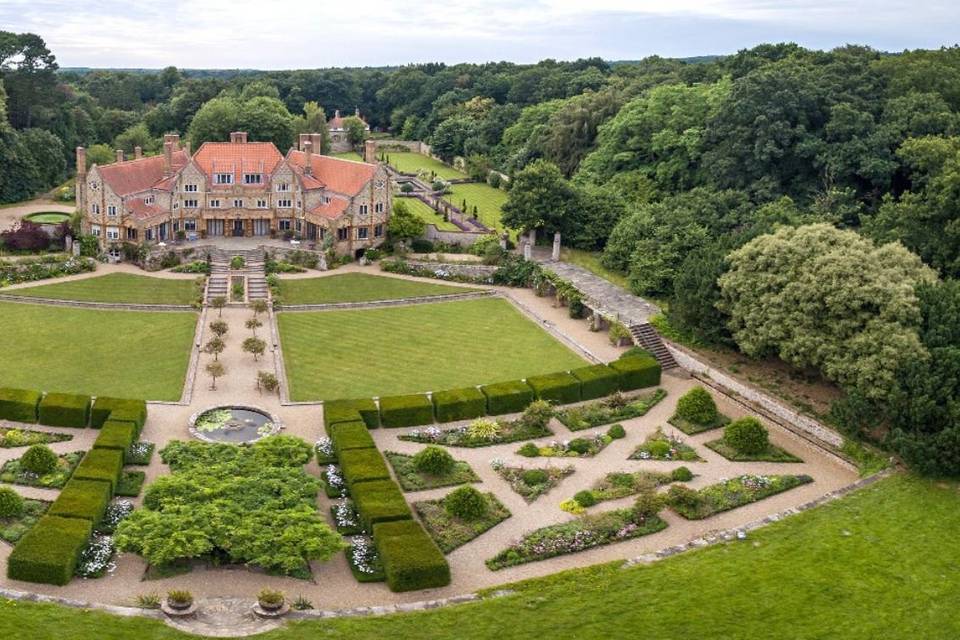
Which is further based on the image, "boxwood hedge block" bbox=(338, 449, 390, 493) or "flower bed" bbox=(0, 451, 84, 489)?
"boxwood hedge block" bbox=(338, 449, 390, 493)

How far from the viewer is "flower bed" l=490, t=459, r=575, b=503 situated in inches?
1478

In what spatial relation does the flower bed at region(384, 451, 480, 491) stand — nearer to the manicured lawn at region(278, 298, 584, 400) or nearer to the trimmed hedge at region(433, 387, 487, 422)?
the trimmed hedge at region(433, 387, 487, 422)

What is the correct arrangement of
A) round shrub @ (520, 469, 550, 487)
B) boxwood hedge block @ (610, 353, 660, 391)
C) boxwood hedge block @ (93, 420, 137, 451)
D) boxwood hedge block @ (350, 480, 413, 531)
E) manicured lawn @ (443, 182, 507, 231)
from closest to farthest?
boxwood hedge block @ (350, 480, 413, 531) → boxwood hedge block @ (93, 420, 137, 451) → round shrub @ (520, 469, 550, 487) → boxwood hedge block @ (610, 353, 660, 391) → manicured lawn @ (443, 182, 507, 231)

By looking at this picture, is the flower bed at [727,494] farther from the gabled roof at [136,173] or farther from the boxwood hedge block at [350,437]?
the gabled roof at [136,173]

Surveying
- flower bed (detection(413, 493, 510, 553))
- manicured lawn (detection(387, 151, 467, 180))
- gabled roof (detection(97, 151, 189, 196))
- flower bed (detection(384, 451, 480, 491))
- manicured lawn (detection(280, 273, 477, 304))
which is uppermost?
gabled roof (detection(97, 151, 189, 196))

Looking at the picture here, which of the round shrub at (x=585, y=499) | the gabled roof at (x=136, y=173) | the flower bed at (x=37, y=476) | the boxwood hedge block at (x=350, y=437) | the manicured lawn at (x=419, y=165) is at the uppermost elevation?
the gabled roof at (x=136, y=173)

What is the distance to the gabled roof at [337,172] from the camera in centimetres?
6881

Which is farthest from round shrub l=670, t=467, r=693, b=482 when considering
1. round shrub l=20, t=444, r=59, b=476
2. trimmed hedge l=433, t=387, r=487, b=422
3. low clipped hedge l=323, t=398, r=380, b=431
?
round shrub l=20, t=444, r=59, b=476

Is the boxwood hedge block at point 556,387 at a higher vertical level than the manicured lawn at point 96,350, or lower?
higher

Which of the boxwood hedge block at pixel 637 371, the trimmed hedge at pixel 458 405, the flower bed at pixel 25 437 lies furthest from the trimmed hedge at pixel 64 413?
the boxwood hedge block at pixel 637 371

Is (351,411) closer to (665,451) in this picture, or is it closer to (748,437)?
(665,451)

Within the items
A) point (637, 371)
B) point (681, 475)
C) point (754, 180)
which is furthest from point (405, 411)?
point (754, 180)

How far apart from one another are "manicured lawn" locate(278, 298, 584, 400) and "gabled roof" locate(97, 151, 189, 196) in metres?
18.5

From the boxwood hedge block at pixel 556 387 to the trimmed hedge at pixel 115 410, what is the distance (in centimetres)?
1899
